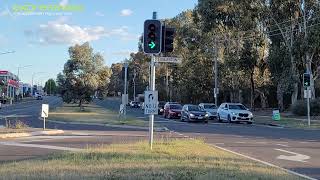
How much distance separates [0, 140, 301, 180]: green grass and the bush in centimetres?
3687

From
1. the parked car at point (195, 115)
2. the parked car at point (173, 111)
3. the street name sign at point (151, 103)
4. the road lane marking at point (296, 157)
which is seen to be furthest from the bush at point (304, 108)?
the street name sign at point (151, 103)

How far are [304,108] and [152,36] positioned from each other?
37.9 meters

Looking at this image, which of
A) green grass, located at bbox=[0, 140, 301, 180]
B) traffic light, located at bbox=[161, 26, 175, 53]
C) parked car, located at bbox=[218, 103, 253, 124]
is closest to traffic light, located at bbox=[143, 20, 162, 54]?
traffic light, located at bbox=[161, 26, 175, 53]

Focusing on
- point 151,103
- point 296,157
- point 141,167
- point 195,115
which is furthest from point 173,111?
point 141,167

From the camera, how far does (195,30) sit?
79.5 m

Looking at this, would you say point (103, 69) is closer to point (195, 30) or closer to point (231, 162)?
point (195, 30)

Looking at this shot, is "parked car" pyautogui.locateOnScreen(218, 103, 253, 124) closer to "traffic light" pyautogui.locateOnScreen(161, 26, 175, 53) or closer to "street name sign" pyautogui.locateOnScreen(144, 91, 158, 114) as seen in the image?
"traffic light" pyautogui.locateOnScreen(161, 26, 175, 53)

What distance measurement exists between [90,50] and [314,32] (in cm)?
2378

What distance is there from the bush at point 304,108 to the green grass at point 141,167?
1452 inches

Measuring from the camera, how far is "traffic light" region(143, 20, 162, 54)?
643 inches

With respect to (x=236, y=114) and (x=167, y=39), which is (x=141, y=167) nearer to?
(x=167, y=39)

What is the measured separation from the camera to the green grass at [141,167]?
35.8 feet

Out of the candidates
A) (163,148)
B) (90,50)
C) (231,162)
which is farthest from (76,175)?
(90,50)

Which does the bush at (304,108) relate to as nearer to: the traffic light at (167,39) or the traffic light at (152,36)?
the traffic light at (167,39)
